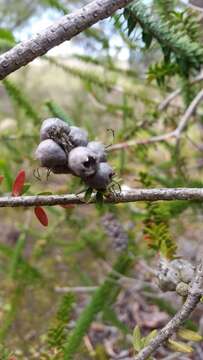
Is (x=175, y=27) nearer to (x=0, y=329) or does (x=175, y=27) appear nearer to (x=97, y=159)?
(x=97, y=159)

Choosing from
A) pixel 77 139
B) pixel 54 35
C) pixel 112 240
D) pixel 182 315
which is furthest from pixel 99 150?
pixel 112 240

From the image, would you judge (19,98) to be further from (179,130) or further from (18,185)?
(18,185)

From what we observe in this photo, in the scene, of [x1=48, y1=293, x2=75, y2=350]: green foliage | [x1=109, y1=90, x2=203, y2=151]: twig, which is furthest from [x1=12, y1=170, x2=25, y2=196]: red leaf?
[x1=109, y1=90, x2=203, y2=151]: twig

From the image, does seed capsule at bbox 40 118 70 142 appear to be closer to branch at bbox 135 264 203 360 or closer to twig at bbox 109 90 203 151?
branch at bbox 135 264 203 360

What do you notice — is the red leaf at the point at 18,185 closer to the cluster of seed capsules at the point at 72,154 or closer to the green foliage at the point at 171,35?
the cluster of seed capsules at the point at 72,154

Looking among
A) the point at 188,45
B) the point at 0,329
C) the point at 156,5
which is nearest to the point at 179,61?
the point at 188,45

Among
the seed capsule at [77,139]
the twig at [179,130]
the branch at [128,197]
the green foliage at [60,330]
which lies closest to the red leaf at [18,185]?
the branch at [128,197]

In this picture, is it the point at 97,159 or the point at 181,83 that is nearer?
the point at 97,159
